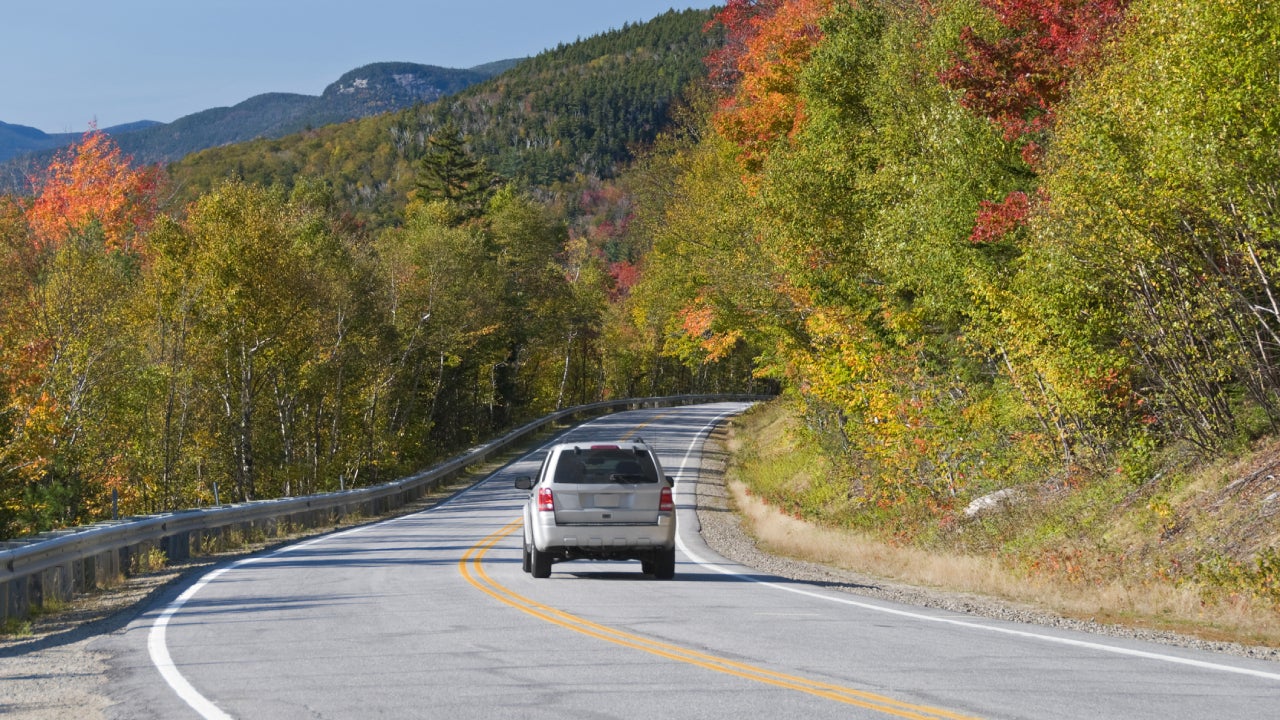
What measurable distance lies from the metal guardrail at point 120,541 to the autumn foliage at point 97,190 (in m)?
50.0

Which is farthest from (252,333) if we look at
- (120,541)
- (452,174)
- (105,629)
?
(452,174)

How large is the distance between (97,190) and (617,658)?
7634 centimetres

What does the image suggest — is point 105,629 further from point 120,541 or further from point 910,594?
point 910,594

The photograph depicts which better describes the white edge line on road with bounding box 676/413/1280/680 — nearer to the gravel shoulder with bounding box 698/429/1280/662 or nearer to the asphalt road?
the asphalt road

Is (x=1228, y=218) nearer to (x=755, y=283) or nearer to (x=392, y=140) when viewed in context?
(x=755, y=283)

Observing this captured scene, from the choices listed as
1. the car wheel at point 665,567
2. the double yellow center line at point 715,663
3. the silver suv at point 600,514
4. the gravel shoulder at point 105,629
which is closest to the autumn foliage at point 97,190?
the gravel shoulder at point 105,629

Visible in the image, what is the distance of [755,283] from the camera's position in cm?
3781

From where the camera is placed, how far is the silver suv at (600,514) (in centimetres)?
1590

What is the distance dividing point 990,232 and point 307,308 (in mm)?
28428

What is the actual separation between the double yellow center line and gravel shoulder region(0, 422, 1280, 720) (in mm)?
3802

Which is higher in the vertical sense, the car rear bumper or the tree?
the tree

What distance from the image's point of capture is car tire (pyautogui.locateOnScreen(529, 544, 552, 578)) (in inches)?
634

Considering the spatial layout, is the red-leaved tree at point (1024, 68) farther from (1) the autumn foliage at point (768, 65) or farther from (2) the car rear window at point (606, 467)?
(1) the autumn foliage at point (768, 65)

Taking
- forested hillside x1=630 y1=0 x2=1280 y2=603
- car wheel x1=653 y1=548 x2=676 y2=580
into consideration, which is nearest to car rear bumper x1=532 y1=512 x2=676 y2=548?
car wheel x1=653 y1=548 x2=676 y2=580
